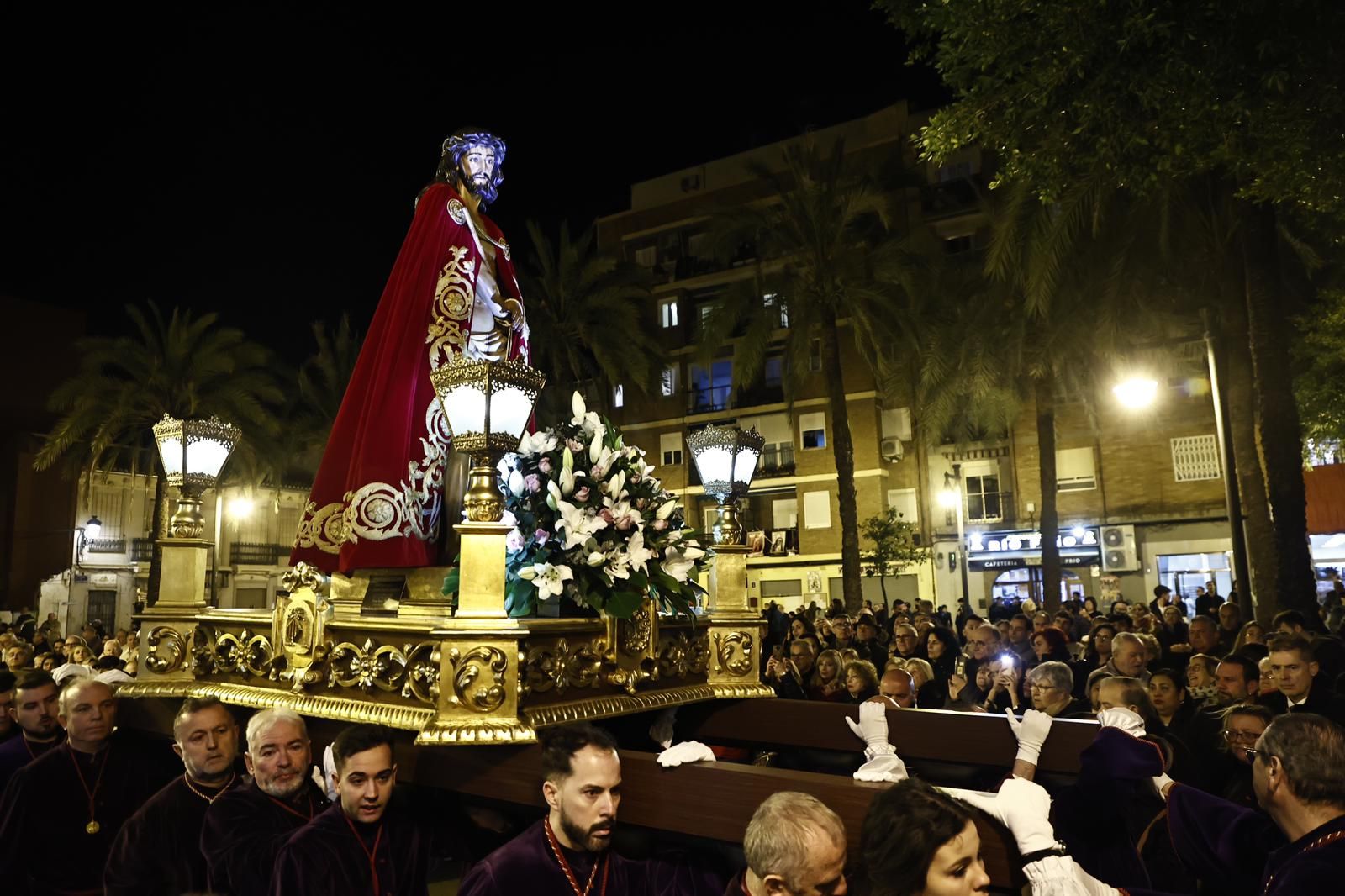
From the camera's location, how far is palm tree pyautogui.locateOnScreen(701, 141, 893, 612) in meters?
18.2

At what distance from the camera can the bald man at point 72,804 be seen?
4.53 m

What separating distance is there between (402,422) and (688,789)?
2476 millimetres

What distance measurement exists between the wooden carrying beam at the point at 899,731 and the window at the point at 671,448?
100 ft

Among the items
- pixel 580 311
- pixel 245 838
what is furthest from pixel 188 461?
pixel 580 311

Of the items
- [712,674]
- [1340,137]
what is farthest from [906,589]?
[712,674]

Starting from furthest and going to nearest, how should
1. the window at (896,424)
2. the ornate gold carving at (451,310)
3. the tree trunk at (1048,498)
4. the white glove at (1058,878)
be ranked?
the window at (896,424) → the tree trunk at (1048,498) → the ornate gold carving at (451,310) → the white glove at (1058,878)

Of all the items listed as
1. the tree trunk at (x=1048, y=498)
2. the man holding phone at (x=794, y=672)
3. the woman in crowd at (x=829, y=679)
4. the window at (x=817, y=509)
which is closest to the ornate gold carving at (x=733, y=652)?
the woman in crowd at (x=829, y=679)

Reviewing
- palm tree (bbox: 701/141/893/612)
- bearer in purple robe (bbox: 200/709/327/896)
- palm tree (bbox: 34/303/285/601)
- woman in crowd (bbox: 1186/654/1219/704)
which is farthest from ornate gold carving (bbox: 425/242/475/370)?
palm tree (bbox: 34/303/285/601)

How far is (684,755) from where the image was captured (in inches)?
129

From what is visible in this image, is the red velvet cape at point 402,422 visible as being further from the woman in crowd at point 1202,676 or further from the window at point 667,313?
the window at point 667,313

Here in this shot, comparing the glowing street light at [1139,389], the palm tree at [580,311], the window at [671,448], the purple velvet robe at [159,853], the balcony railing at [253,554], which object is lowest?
the purple velvet robe at [159,853]

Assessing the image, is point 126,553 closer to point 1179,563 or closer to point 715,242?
point 715,242

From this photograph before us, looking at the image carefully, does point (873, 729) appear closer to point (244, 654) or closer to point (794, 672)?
point (244, 654)

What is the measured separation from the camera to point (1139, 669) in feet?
20.9
